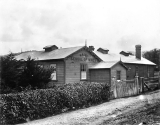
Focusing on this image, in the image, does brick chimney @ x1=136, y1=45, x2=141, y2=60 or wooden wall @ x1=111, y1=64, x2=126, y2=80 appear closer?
wooden wall @ x1=111, y1=64, x2=126, y2=80

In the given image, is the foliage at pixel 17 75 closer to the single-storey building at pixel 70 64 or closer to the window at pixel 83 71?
the single-storey building at pixel 70 64

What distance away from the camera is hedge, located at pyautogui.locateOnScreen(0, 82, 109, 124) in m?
8.45

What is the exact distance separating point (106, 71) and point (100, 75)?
2.86ft

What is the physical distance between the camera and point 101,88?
1416cm

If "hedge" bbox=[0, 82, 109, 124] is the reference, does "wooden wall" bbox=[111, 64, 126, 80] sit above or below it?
above

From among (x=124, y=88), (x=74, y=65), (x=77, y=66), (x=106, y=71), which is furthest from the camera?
(x=106, y=71)

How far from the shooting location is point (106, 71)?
71.6 ft

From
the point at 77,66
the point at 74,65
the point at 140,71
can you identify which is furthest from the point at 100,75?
the point at 140,71

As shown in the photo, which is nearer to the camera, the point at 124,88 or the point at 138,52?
the point at 124,88

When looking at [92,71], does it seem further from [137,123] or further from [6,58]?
[137,123]

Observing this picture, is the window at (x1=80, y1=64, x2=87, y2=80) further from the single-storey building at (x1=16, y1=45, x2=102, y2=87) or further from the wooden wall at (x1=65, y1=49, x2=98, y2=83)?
the wooden wall at (x1=65, y1=49, x2=98, y2=83)

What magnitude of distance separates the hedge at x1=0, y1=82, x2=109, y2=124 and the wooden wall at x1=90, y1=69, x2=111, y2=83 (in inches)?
315

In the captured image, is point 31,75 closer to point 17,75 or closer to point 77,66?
point 17,75

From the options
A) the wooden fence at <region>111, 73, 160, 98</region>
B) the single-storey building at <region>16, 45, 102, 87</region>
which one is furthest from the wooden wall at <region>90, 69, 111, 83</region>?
the wooden fence at <region>111, 73, 160, 98</region>
